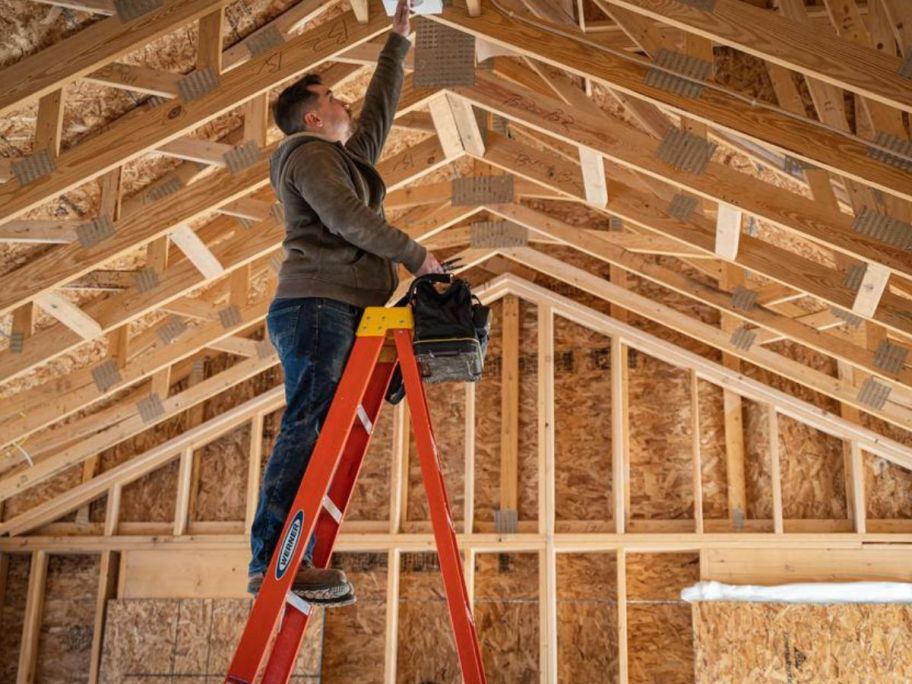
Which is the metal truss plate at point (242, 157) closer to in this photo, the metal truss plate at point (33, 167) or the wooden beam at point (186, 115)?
the wooden beam at point (186, 115)

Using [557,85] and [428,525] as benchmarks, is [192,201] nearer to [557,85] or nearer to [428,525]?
[557,85]

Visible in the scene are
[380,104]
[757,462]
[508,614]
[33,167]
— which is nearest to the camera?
[380,104]

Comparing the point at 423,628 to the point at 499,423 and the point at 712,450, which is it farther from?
the point at 712,450

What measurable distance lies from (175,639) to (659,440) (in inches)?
163

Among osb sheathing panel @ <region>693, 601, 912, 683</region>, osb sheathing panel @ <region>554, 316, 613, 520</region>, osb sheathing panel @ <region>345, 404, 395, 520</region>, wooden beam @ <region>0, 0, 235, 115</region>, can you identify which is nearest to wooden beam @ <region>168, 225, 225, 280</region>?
wooden beam @ <region>0, 0, 235, 115</region>

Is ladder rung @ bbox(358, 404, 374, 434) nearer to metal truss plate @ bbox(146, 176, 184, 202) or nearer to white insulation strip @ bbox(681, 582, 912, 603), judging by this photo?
metal truss plate @ bbox(146, 176, 184, 202)

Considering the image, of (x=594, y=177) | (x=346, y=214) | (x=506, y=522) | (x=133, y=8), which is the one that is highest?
(x=133, y=8)

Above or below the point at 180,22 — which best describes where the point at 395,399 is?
below

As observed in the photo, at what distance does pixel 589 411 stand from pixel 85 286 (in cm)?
395

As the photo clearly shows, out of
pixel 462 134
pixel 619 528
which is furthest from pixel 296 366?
pixel 619 528

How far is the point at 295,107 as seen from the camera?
3.08m

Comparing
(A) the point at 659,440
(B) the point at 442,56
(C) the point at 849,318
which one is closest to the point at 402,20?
(B) the point at 442,56

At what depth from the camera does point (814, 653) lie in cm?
711

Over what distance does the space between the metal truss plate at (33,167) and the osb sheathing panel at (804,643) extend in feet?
17.5
